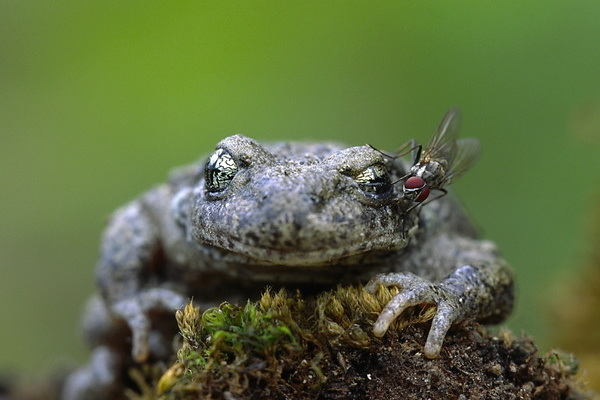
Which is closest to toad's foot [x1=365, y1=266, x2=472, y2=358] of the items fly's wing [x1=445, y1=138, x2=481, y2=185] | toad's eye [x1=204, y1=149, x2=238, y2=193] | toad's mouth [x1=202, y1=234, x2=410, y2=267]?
toad's mouth [x1=202, y1=234, x2=410, y2=267]

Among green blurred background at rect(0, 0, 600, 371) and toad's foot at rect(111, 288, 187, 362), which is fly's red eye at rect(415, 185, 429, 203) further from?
green blurred background at rect(0, 0, 600, 371)

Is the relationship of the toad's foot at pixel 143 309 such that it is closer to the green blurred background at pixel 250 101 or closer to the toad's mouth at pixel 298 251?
the toad's mouth at pixel 298 251

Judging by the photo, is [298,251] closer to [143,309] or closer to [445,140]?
[445,140]

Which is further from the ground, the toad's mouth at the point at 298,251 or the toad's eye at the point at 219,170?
the toad's eye at the point at 219,170

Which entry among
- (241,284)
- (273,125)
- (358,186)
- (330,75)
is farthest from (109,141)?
(358,186)

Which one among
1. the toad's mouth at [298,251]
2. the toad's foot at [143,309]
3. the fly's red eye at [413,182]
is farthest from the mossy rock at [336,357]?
the toad's foot at [143,309]

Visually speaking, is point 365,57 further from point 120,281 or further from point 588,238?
point 120,281
